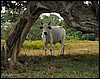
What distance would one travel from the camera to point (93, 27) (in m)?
9.34

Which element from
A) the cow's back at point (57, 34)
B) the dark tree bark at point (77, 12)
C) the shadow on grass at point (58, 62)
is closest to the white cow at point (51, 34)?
the cow's back at point (57, 34)

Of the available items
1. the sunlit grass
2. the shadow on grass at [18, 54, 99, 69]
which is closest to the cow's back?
the sunlit grass

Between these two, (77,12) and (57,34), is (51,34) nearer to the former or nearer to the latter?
(57,34)

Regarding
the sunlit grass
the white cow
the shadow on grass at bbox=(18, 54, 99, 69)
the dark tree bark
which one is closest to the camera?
the dark tree bark

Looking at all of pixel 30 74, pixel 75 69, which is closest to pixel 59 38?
pixel 75 69

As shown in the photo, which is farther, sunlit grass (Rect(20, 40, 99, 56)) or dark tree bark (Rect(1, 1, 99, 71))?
sunlit grass (Rect(20, 40, 99, 56))

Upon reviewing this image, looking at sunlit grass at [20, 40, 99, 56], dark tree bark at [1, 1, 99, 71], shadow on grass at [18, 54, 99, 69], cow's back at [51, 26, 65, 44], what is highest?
dark tree bark at [1, 1, 99, 71]

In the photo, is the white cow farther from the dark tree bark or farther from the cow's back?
the dark tree bark

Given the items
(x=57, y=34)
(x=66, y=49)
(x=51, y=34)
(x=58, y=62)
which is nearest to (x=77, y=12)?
(x=58, y=62)

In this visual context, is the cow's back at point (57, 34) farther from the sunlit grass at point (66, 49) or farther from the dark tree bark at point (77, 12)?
the dark tree bark at point (77, 12)

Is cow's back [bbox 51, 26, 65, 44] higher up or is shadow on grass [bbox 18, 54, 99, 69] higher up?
cow's back [bbox 51, 26, 65, 44]

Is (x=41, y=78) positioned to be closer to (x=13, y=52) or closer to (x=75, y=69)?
(x=75, y=69)

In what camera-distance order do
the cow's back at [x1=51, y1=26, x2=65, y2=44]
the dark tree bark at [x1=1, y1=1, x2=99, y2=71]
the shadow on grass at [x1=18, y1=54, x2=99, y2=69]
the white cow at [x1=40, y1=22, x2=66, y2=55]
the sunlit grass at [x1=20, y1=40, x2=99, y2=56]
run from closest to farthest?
the dark tree bark at [x1=1, y1=1, x2=99, y2=71], the shadow on grass at [x1=18, y1=54, x2=99, y2=69], the white cow at [x1=40, y1=22, x2=66, y2=55], the cow's back at [x1=51, y1=26, x2=65, y2=44], the sunlit grass at [x1=20, y1=40, x2=99, y2=56]

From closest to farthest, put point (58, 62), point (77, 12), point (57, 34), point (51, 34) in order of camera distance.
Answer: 1. point (77, 12)
2. point (58, 62)
3. point (51, 34)
4. point (57, 34)
